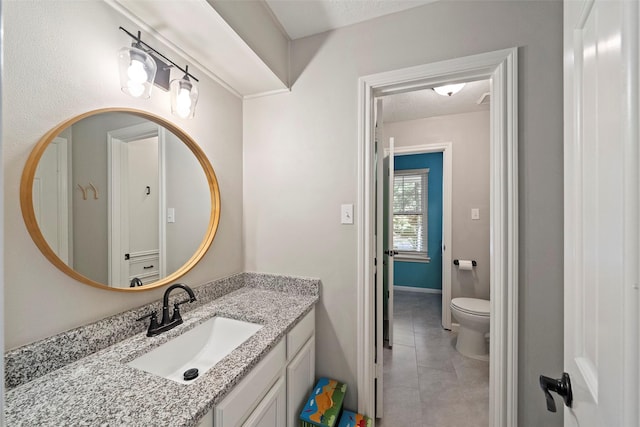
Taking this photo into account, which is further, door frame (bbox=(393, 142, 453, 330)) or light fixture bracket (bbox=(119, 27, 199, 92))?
door frame (bbox=(393, 142, 453, 330))

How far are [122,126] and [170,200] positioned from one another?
15.0 inches

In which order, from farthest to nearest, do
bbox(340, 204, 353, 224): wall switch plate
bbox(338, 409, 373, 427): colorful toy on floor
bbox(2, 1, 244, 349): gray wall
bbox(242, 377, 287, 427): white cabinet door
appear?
bbox(340, 204, 353, 224): wall switch plate < bbox(338, 409, 373, 427): colorful toy on floor < bbox(242, 377, 287, 427): white cabinet door < bbox(2, 1, 244, 349): gray wall

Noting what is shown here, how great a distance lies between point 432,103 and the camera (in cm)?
266

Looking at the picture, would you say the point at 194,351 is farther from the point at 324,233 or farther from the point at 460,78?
the point at 460,78

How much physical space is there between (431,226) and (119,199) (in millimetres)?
3926

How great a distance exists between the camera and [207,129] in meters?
1.44

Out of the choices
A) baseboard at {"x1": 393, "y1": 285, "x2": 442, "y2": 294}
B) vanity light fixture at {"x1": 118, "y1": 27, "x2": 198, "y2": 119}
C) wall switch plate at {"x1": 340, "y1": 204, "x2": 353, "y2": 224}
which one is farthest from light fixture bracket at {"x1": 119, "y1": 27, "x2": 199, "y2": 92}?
baseboard at {"x1": 393, "y1": 285, "x2": 442, "y2": 294}

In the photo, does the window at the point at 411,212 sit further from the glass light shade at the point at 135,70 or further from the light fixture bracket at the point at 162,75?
the glass light shade at the point at 135,70

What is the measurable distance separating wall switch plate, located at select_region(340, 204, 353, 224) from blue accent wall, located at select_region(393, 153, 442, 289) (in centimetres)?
279

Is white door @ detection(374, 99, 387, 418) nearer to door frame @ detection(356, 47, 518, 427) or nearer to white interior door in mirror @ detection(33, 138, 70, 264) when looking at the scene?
door frame @ detection(356, 47, 518, 427)

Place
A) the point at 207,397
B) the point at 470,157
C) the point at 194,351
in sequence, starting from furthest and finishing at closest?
the point at 470,157 → the point at 194,351 → the point at 207,397

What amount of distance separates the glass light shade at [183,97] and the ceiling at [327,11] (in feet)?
2.14

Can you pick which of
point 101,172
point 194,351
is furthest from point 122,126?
point 194,351

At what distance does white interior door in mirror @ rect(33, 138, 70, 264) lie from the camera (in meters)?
0.81
